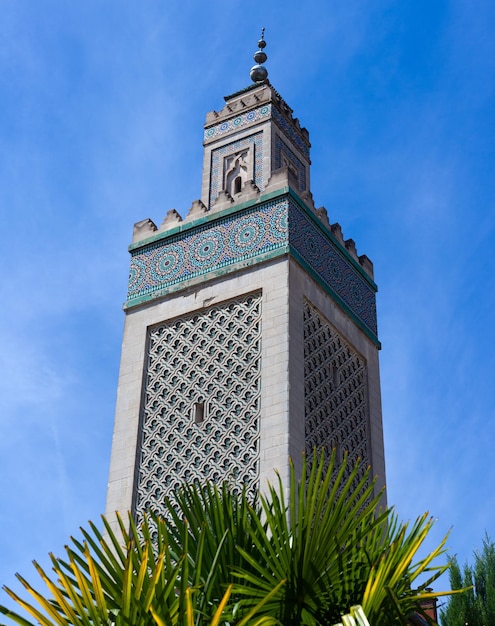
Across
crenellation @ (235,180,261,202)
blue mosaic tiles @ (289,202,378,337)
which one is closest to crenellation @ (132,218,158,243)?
crenellation @ (235,180,261,202)

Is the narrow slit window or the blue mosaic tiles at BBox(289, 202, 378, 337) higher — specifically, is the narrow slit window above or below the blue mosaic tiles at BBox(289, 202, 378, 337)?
below

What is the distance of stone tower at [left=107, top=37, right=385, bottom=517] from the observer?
1025 centimetres

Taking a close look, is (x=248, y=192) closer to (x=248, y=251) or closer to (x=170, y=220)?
(x=248, y=251)

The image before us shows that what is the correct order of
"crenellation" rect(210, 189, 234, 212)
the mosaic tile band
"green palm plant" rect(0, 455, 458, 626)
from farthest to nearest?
"crenellation" rect(210, 189, 234, 212), the mosaic tile band, "green palm plant" rect(0, 455, 458, 626)

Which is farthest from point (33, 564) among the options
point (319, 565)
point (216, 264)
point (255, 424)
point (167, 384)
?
point (216, 264)

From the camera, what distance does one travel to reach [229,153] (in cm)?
1309

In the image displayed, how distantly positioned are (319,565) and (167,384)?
512 centimetres

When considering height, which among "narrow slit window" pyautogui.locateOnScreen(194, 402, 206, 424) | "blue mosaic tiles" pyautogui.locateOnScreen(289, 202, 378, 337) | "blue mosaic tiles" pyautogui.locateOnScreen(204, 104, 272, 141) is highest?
"blue mosaic tiles" pyautogui.locateOnScreen(204, 104, 272, 141)

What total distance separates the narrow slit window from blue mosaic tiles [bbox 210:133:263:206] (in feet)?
9.59

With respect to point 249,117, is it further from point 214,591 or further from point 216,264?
point 214,591

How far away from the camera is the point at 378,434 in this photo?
38.5 ft

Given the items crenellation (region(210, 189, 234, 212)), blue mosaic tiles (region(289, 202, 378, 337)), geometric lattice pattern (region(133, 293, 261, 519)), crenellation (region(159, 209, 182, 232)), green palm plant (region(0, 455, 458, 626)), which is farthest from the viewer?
crenellation (region(159, 209, 182, 232))

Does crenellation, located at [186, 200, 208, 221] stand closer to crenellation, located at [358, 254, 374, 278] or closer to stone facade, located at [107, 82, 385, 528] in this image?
stone facade, located at [107, 82, 385, 528]

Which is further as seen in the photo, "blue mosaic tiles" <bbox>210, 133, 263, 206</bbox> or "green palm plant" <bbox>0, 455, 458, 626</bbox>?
"blue mosaic tiles" <bbox>210, 133, 263, 206</bbox>
